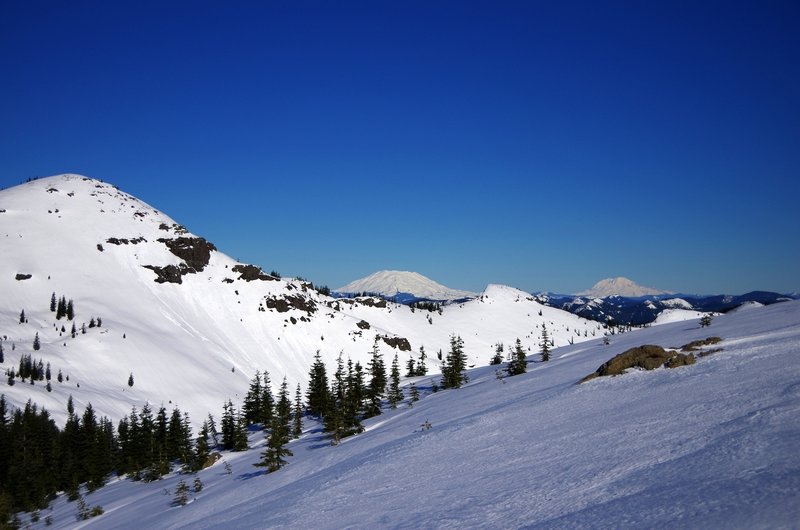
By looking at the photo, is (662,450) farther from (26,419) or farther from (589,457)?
(26,419)

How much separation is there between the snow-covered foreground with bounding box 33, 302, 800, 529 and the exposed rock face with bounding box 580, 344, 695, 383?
1020 mm

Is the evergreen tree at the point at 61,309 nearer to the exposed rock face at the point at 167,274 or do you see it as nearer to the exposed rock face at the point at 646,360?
the exposed rock face at the point at 167,274

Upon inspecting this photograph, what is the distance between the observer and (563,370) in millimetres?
31219

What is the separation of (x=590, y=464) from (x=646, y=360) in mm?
12960

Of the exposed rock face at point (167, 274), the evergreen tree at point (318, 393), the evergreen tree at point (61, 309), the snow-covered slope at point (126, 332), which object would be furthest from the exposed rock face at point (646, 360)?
the exposed rock face at point (167, 274)

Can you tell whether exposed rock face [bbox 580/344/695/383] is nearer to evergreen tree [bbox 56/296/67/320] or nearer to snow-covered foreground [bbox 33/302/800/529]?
snow-covered foreground [bbox 33/302/800/529]

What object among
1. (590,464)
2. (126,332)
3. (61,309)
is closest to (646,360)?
(590,464)

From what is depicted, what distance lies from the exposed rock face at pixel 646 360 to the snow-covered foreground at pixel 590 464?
102cm

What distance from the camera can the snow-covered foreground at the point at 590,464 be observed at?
27.1 ft

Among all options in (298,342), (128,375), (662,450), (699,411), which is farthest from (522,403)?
(298,342)

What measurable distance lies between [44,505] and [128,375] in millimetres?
78311

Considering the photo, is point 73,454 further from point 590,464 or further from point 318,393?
point 590,464

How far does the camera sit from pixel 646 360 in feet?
73.7

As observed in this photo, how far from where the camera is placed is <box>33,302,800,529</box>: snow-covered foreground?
8.27m
